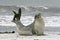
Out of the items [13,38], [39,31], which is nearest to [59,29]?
[39,31]

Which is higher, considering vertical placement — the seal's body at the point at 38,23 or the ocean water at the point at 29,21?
the seal's body at the point at 38,23

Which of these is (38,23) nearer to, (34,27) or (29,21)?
(34,27)

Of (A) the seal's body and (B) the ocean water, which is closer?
(A) the seal's body

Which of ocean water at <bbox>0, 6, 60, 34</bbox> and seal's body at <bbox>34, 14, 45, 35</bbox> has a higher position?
seal's body at <bbox>34, 14, 45, 35</bbox>

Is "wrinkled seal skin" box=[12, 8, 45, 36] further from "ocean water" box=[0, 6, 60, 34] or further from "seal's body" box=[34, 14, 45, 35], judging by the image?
"ocean water" box=[0, 6, 60, 34]

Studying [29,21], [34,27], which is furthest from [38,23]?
[29,21]

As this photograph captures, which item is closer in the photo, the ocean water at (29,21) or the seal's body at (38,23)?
the seal's body at (38,23)

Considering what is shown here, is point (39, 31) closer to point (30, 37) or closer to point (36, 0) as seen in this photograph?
point (30, 37)

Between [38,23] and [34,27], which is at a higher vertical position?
[38,23]

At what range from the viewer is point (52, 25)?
45.2 feet

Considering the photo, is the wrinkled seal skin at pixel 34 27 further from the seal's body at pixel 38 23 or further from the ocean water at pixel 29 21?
the ocean water at pixel 29 21

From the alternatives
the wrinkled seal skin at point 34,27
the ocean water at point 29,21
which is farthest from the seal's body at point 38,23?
the ocean water at point 29,21

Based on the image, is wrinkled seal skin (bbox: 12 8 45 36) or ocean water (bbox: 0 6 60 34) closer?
wrinkled seal skin (bbox: 12 8 45 36)

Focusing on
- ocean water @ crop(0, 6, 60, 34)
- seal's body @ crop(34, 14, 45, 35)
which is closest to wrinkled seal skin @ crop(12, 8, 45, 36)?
seal's body @ crop(34, 14, 45, 35)
